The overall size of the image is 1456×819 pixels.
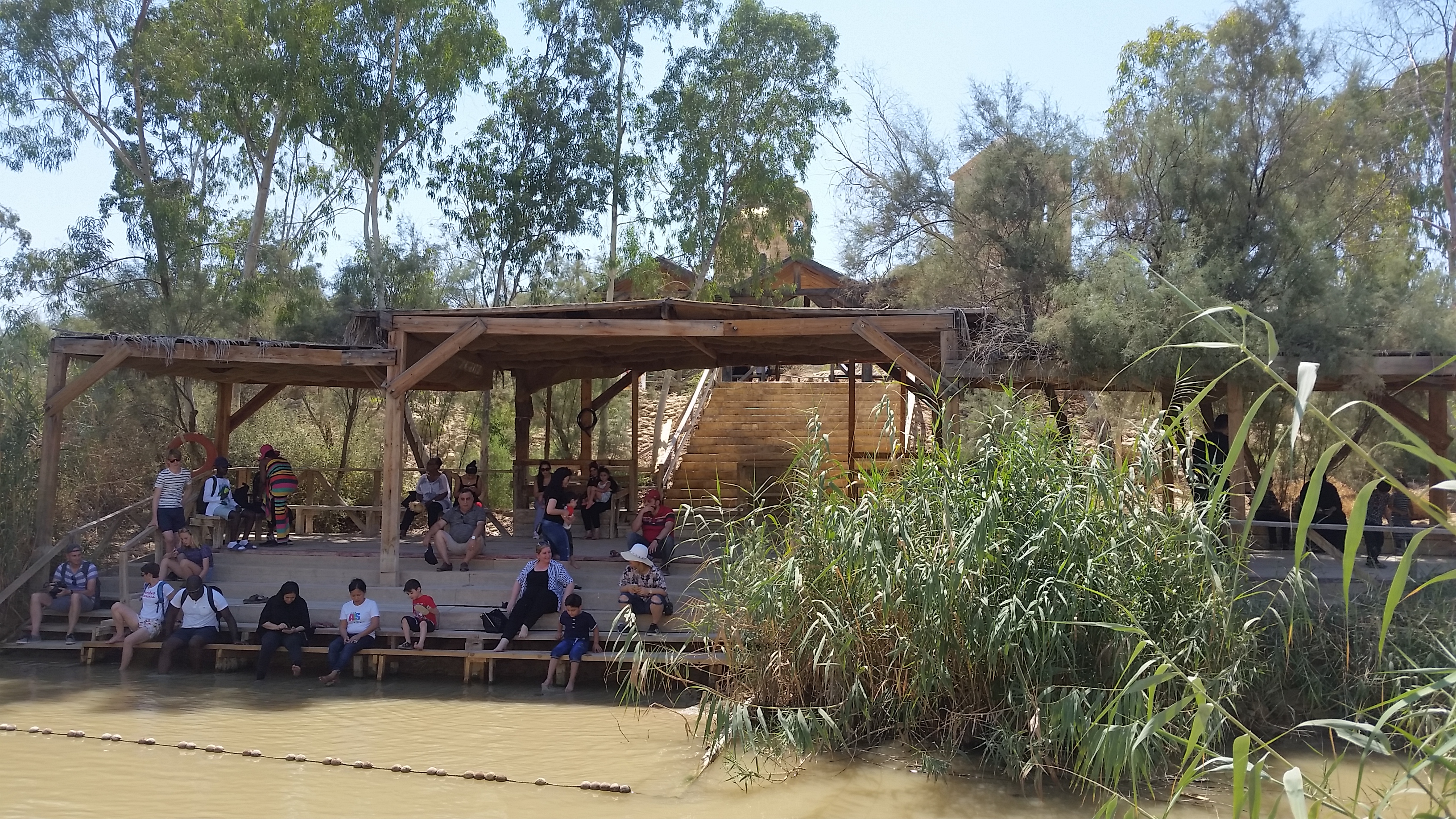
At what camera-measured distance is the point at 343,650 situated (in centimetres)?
1002

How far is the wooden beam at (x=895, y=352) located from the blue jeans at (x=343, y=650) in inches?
221

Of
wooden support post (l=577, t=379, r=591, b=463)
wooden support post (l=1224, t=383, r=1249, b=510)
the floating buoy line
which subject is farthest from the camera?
wooden support post (l=577, t=379, r=591, b=463)

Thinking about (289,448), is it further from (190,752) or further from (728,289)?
(190,752)

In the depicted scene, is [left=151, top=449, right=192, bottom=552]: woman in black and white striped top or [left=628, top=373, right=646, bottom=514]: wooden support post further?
[left=628, top=373, right=646, bottom=514]: wooden support post

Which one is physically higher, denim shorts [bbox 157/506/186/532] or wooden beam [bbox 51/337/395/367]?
wooden beam [bbox 51/337/395/367]

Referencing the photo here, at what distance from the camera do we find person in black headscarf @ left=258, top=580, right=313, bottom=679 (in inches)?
397

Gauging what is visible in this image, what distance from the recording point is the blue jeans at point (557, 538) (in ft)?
36.8

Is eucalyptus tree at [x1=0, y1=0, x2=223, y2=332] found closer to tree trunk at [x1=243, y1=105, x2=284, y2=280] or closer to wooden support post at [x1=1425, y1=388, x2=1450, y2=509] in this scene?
tree trunk at [x1=243, y1=105, x2=284, y2=280]

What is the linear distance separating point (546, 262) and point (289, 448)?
589 centimetres

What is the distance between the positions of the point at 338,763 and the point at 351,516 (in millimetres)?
8603

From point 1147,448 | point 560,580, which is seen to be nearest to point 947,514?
point 1147,448

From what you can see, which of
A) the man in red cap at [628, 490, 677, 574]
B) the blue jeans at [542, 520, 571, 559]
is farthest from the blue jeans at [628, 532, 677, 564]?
the blue jeans at [542, 520, 571, 559]

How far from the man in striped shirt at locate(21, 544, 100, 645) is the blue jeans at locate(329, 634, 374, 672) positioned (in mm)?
3249

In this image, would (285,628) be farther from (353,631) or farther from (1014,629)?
(1014,629)
